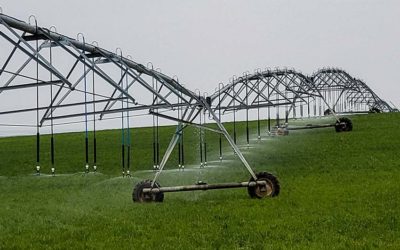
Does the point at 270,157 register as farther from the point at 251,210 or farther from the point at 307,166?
the point at 251,210

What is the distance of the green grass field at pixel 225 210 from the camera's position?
10031 millimetres

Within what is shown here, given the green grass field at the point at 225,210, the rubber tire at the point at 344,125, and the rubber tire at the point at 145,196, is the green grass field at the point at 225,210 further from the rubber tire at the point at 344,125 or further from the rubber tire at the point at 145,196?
the rubber tire at the point at 344,125

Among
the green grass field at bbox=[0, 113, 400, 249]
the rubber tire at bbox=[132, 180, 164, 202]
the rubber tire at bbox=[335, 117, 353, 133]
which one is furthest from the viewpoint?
the rubber tire at bbox=[335, 117, 353, 133]

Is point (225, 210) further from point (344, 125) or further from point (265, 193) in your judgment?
point (344, 125)

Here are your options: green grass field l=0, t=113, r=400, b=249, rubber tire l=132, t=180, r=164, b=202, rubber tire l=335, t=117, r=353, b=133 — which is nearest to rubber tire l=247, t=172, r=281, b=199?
green grass field l=0, t=113, r=400, b=249

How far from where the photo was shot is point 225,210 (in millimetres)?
13148

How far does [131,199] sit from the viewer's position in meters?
15.9

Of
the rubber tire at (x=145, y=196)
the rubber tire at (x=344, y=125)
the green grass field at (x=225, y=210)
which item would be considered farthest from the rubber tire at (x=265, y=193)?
the rubber tire at (x=344, y=125)

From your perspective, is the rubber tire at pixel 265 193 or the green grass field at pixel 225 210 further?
the rubber tire at pixel 265 193

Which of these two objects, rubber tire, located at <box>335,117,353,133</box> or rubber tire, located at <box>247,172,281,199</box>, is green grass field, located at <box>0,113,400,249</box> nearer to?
rubber tire, located at <box>247,172,281,199</box>

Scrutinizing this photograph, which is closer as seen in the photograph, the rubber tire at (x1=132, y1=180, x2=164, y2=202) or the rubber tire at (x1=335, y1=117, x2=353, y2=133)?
the rubber tire at (x1=132, y1=180, x2=164, y2=202)

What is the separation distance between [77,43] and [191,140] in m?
28.7

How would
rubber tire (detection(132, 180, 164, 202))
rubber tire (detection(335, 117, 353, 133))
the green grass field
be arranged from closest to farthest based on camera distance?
1. the green grass field
2. rubber tire (detection(132, 180, 164, 202))
3. rubber tire (detection(335, 117, 353, 133))

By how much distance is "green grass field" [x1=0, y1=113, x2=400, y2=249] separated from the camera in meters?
10.0
